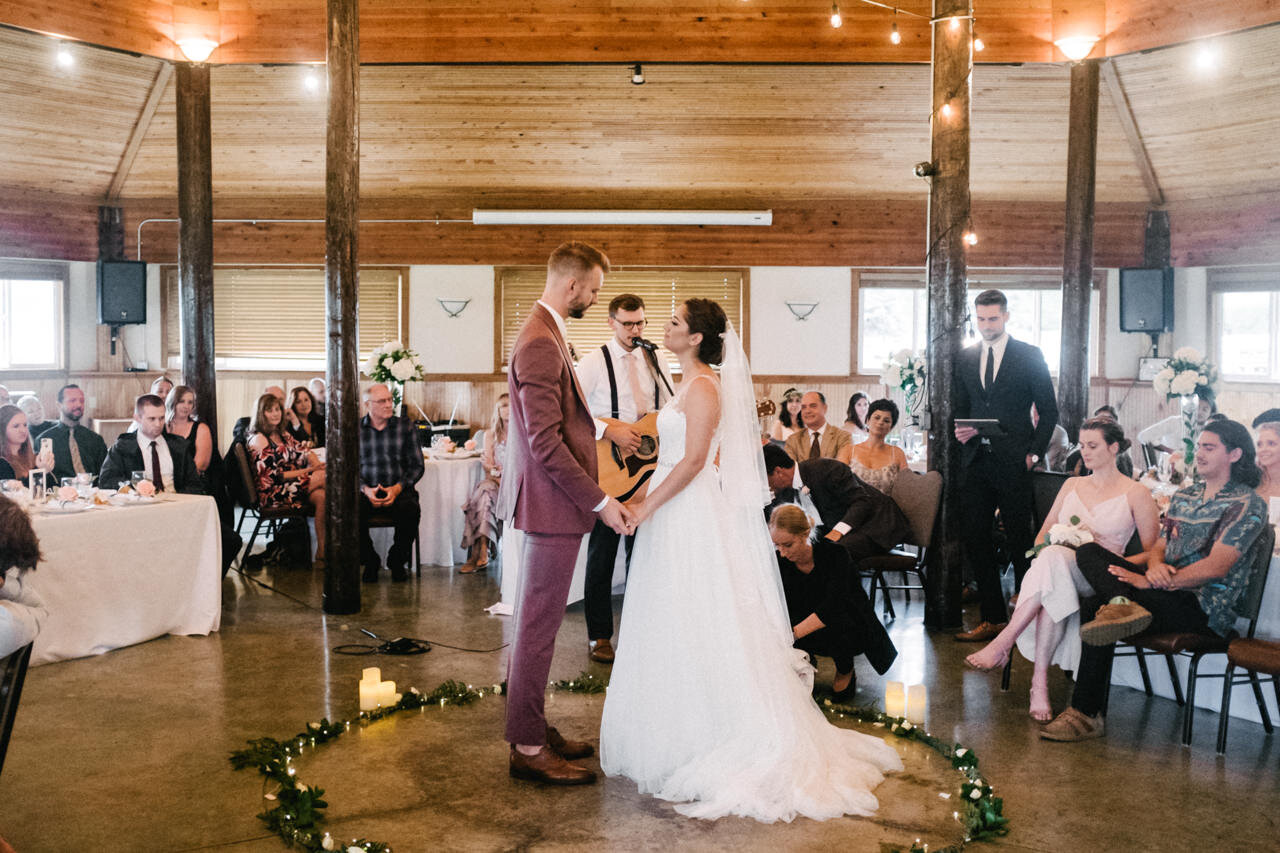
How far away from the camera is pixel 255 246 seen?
1181 cm

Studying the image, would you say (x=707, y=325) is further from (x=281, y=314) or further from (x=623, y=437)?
(x=281, y=314)

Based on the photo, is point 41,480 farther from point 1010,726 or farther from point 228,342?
point 228,342

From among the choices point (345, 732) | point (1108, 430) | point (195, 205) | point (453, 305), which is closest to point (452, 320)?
point (453, 305)

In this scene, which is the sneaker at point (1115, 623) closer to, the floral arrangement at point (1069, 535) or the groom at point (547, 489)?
the floral arrangement at point (1069, 535)

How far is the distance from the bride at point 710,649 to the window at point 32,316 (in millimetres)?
9643

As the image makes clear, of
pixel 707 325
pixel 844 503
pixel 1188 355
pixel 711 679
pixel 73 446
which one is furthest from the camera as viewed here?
pixel 73 446

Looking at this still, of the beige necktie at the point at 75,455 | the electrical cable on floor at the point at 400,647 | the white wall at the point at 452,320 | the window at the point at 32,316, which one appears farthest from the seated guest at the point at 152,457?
the window at the point at 32,316

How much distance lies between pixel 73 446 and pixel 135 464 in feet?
3.35

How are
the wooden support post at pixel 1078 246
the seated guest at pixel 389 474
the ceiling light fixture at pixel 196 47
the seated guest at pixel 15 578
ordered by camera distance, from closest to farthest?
the seated guest at pixel 15 578 → the seated guest at pixel 389 474 → the ceiling light fixture at pixel 196 47 → the wooden support post at pixel 1078 246

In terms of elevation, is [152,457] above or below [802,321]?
below

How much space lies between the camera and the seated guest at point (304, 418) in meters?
8.62

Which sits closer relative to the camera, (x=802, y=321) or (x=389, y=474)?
(x=389, y=474)

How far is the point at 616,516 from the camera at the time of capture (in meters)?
3.48

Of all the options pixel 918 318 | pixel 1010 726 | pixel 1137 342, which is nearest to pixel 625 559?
pixel 1010 726
